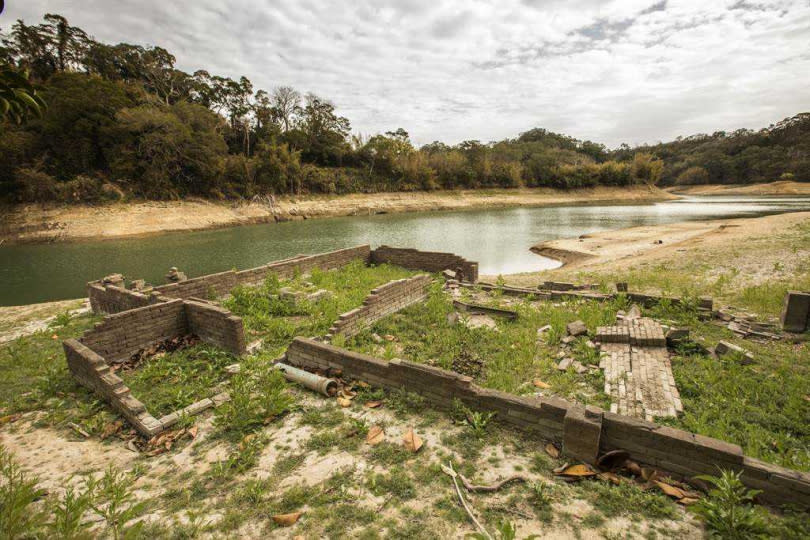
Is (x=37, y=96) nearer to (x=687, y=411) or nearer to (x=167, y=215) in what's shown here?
(x=687, y=411)

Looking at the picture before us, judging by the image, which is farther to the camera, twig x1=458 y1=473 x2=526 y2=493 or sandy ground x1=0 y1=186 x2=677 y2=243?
sandy ground x1=0 y1=186 x2=677 y2=243

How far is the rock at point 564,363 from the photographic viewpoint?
601 centimetres

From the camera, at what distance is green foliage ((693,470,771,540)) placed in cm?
273

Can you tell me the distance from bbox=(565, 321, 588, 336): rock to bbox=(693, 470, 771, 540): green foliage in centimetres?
404

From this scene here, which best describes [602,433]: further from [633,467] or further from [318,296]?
[318,296]

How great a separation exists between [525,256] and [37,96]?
2093cm

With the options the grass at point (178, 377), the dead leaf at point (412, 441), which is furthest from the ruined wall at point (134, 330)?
the dead leaf at point (412, 441)

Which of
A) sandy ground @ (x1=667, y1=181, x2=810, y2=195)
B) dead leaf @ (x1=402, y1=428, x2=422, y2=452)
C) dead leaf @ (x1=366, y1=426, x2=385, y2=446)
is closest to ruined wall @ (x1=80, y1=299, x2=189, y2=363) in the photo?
dead leaf @ (x1=366, y1=426, x2=385, y2=446)

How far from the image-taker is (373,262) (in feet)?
48.9

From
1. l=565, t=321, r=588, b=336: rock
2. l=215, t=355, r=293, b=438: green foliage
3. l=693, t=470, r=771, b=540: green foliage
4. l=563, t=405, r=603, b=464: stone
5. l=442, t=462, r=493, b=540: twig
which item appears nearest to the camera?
l=693, t=470, r=771, b=540: green foliage

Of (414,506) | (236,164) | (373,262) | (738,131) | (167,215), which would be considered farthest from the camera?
(738,131)

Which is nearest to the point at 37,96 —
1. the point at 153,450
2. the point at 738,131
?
the point at 153,450

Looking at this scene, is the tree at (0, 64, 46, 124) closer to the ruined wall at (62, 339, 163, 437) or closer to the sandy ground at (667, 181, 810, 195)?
the ruined wall at (62, 339, 163, 437)

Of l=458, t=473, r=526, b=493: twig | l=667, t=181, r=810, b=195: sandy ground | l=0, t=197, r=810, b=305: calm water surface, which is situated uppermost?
l=667, t=181, r=810, b=195: sandy ground
